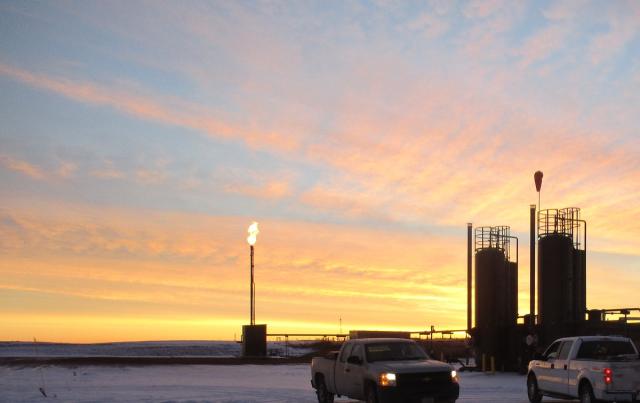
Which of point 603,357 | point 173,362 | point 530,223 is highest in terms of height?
point 530,223

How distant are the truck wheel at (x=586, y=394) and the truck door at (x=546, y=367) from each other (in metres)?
1.82

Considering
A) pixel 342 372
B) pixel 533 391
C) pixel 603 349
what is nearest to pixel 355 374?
pixel 342 372

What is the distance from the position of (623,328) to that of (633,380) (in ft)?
62.0

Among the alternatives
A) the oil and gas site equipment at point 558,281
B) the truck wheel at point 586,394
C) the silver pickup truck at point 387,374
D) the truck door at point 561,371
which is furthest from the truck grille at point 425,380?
the oil and gas site equipment at point 558,281

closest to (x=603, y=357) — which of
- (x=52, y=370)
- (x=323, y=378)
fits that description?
(x=323, y=378)

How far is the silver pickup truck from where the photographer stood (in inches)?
778

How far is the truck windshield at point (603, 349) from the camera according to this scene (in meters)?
21.6

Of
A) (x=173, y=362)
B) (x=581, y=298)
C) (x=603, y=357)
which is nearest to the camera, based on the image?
(x=603, y=357)

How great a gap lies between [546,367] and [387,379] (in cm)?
569

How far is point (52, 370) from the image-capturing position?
38.2 metres

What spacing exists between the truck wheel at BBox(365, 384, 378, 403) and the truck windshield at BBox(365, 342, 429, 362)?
2.82 feet

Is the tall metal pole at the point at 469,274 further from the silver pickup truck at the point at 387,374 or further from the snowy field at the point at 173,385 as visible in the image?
the silver pickup truck at the point at 387,374

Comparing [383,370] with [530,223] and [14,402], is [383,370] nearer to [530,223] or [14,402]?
[14,402]

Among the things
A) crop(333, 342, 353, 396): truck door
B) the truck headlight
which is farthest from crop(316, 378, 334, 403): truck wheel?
the truck headlight
